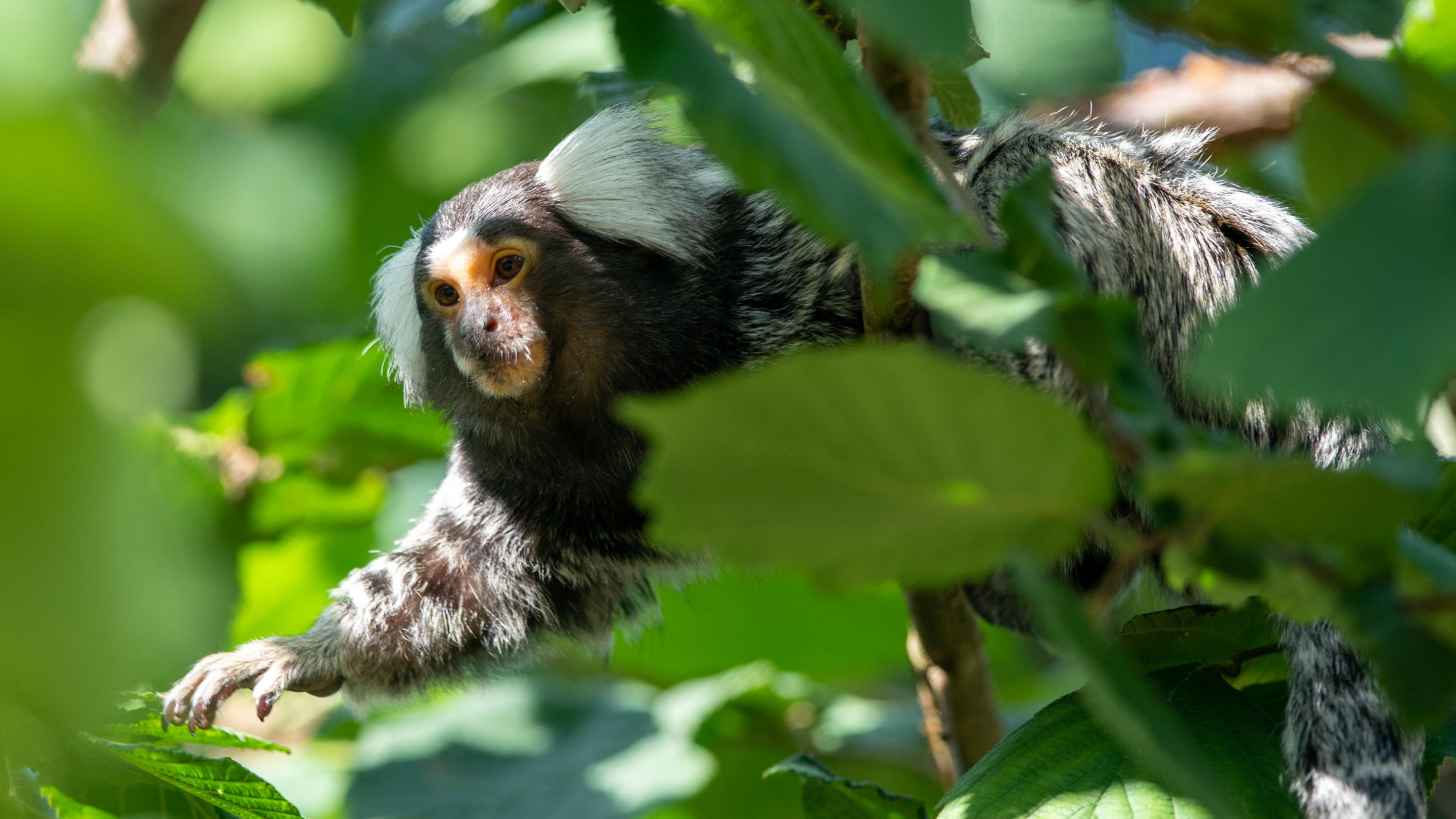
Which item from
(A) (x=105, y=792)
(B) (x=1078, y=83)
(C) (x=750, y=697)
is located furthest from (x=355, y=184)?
(B) (x=1078, y=83)

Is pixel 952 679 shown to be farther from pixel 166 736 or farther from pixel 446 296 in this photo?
pixel 166 736

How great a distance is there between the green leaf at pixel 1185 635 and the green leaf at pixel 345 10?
1.43m

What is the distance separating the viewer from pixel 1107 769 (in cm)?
160

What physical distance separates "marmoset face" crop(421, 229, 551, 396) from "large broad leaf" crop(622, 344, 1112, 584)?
6.27ft

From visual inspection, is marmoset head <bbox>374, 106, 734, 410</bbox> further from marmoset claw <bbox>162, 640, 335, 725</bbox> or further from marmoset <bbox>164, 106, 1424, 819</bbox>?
marmoset claw <bbox>162, 640, 335, 725</bbox>

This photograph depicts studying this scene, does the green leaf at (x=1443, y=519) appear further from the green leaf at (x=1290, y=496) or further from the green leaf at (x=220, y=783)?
the green leaf at (x=220, y=783)

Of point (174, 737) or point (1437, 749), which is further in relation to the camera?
point (1437, 749)

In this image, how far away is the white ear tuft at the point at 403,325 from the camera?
3104 mm

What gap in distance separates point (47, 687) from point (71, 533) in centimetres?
7

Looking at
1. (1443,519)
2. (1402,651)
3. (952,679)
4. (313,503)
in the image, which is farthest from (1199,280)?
(313,503)

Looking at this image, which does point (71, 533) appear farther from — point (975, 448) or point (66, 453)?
point (975, 448)

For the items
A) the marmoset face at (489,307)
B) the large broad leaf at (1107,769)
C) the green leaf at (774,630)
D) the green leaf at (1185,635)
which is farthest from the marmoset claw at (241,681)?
the green leaf at (1185,635)

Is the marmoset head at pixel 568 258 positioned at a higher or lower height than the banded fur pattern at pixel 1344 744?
higher

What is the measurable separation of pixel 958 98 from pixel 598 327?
1289 millimetres
